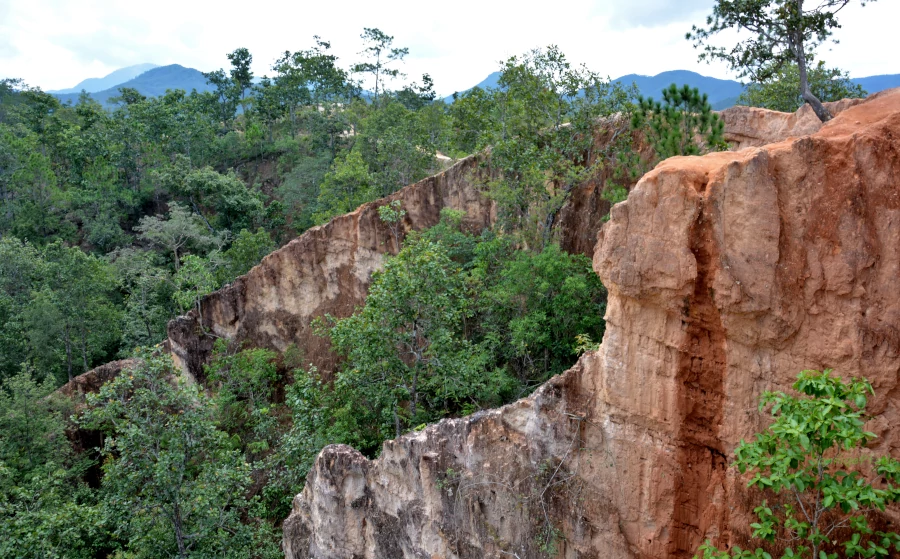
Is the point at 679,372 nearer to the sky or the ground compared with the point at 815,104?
nearer to the ground

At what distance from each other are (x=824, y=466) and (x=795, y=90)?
67.3 feet

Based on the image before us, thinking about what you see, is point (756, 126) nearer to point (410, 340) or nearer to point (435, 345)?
point (435, 345)

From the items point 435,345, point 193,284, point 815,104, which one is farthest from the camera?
point 193,284

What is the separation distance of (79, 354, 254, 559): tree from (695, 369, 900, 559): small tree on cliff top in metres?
11.3

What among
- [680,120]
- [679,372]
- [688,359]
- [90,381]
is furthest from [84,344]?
[688,359]

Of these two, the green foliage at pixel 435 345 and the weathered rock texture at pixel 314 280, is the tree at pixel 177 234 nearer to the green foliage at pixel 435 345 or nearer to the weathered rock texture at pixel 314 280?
the weathered rock texture at pixel 314 280

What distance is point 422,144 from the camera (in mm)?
31000

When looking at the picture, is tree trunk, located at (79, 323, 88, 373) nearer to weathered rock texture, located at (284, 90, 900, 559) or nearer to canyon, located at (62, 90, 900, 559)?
canyon, located at (62, 90, 900, 559)

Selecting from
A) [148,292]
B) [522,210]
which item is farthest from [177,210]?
[522,210]

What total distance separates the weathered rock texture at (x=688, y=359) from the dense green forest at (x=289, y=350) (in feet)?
15.7

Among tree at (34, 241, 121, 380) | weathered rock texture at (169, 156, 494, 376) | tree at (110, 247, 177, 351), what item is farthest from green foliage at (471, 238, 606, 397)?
tree at (34, 241, 121, 380)

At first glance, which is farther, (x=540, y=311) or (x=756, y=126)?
(x=540, y=311)

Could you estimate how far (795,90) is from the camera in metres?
23.0

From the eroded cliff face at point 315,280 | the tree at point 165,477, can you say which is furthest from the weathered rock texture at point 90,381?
the tree at point 165,477
